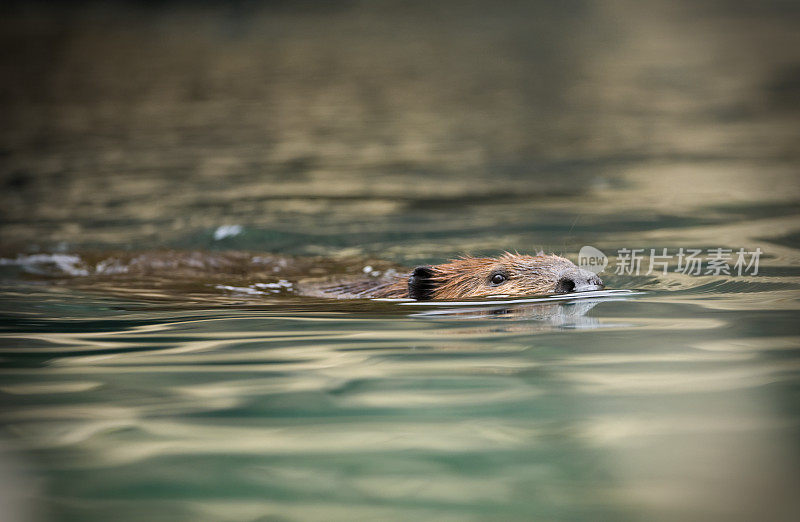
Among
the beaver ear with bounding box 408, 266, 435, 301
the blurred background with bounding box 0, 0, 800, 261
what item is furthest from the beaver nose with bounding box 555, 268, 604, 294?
the blurred background with bounding box 0, 0, 800, 261

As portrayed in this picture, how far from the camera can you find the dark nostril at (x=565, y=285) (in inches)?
180

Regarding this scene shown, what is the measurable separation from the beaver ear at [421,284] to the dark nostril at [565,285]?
638 millimetres

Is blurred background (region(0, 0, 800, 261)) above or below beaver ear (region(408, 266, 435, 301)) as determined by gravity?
above

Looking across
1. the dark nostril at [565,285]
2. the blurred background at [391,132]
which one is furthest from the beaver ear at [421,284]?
the blurred background at [391,132]

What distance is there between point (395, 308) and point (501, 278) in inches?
23.1

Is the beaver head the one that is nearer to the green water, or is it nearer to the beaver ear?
the beaver ear

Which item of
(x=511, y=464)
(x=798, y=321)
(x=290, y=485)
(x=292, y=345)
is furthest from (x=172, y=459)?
(x=798, y=321)

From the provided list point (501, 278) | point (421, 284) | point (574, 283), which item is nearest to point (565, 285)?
point (574, 283)

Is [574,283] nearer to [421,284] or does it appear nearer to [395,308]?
[421,284]

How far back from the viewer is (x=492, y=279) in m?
4.77

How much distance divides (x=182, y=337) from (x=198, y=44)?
18.5 meters

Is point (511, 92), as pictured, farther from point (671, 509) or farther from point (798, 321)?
point (671, 509)

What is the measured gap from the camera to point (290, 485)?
7.82 ft

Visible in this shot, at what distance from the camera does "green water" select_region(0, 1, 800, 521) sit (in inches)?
95.2
